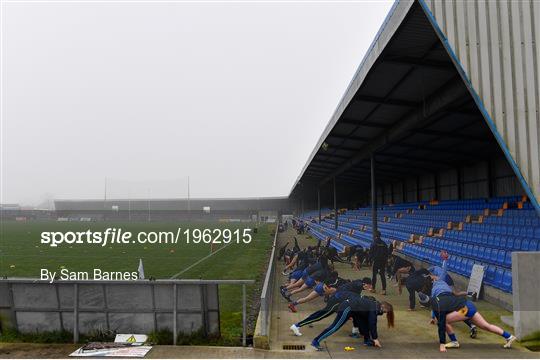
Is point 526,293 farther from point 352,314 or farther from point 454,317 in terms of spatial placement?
point 352,314

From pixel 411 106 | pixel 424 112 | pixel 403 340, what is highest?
pixel 411 106

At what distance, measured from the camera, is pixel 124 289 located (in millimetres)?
7711

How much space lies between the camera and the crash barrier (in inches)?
299

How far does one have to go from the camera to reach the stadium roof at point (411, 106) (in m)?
9.21

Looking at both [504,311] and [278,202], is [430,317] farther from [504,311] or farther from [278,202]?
[278,202]

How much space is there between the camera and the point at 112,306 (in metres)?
7.75

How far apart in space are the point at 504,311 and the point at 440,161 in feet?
55.3

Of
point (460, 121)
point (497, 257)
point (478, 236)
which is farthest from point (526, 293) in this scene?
point (460, 121)

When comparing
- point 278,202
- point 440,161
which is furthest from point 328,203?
point 440,161

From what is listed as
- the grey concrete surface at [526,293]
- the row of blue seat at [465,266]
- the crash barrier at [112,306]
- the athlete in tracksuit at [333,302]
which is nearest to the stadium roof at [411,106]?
the grey concrete surface at [526,293]

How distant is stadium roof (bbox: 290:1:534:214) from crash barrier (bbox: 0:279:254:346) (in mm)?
6000

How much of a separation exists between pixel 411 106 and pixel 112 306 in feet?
35.6

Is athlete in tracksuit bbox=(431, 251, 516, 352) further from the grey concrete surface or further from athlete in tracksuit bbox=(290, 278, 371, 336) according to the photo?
athlete in tracksuit bbox=(290, 278, 371, 336)

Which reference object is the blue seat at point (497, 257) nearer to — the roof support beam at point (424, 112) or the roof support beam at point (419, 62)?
the roof support beam at point (424, 112)
